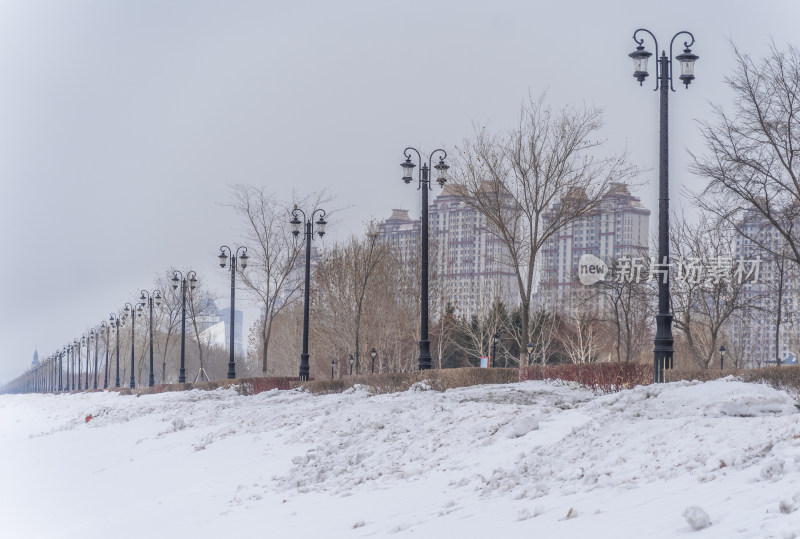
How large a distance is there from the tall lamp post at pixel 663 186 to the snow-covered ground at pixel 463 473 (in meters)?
1.43

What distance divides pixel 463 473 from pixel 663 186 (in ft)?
23.2

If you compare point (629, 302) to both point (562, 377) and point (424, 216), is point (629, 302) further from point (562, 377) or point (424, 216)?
point (562, 377)

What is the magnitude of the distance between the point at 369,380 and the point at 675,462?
13.3m

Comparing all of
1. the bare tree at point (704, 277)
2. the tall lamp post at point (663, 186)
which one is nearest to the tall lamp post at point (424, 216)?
the tall lamp post at point (663, 186)

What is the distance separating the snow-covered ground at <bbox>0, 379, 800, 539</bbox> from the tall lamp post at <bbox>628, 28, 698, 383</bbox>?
4.70ft

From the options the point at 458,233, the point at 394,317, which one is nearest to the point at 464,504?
the point at 394,317

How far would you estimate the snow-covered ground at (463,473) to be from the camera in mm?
6434

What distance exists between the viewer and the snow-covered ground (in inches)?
253

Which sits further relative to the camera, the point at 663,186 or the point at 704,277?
the point at 704,277

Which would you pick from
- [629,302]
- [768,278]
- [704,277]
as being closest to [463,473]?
[704,277]

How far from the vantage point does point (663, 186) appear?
14273mm

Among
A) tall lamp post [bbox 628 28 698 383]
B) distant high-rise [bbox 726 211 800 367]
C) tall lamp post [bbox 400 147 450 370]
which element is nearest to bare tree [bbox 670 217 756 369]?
distant high-rise [bbox 726 211 800 367]

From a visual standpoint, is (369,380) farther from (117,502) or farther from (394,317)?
(394,317)

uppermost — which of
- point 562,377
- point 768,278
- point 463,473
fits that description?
point 768,278
